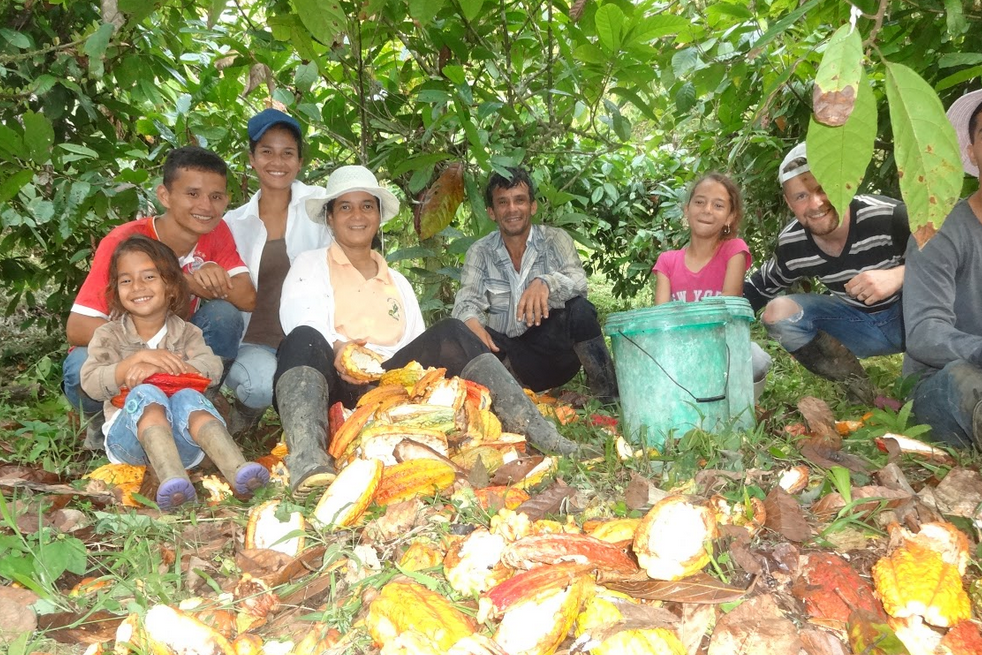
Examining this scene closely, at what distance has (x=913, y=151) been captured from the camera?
0.61 m

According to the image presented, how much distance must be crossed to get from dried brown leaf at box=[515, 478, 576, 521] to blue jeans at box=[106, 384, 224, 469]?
949 millimetres

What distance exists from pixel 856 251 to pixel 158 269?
226 centimetres

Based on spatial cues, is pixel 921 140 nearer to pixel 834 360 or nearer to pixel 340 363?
pixel 340 363

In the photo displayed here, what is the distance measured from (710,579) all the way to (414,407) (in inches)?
36.6

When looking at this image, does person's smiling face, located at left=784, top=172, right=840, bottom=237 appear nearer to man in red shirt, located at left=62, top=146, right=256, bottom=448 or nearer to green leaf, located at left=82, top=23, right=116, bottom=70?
man in red shirt, located at left=62, top=146, right=256, bottom=448

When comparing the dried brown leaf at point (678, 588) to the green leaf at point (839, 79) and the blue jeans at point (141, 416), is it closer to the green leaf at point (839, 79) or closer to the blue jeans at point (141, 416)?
the green leaf at point (839, 79)

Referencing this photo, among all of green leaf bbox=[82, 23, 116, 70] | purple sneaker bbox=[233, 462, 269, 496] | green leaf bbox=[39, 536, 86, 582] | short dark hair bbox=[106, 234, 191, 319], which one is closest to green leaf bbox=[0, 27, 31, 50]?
green leaf bbox=[82, 23, 116, 70]

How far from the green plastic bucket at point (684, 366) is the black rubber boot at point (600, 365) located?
731 mm

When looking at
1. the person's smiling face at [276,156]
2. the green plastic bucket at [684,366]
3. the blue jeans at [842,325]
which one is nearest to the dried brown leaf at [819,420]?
the green plastic bucket at [684,366]

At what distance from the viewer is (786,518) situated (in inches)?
59.1

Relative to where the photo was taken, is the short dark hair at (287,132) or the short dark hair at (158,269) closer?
the short dark hair at (158,269)

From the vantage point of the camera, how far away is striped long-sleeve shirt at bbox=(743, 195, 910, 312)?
2.62m

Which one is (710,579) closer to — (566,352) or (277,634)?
(277,634)

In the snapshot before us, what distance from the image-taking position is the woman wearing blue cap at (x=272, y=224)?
2.78m
